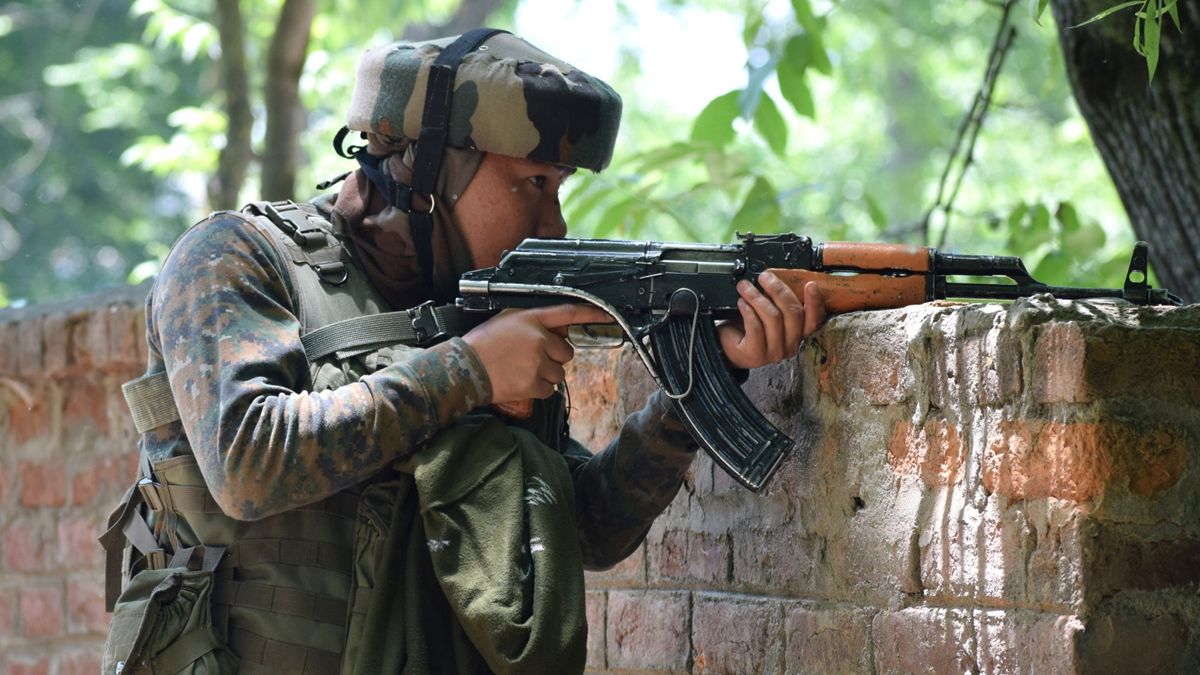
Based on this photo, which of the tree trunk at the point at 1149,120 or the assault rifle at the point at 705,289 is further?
the tree trunk at the point at 1149,120

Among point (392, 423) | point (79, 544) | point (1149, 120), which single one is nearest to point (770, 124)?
point (1149, 120)

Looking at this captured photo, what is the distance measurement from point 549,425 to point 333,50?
23.0 feet

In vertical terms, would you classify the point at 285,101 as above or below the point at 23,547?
above

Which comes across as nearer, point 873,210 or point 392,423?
point 392,423

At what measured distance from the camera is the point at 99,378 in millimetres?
4461

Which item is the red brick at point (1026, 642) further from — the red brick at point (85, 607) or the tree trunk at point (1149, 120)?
the red brick at point (85, 607)

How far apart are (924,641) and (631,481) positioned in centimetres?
60

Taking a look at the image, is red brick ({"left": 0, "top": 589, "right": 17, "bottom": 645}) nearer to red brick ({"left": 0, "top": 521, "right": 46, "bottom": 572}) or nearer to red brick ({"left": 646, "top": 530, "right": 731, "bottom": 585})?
red brick ({"left": 0, "top": 521, "right": 46, "bottom": 572})

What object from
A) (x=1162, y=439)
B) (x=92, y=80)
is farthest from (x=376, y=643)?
(x=92, y=80)

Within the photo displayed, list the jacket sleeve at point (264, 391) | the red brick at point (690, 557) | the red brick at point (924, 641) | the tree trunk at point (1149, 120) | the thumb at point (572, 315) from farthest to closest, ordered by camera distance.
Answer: the tree trunk at point (1149, 120), the red brick at point (690, 557), the thumb at point (572, 315), the jacket sleeve at point (264, 391), the red brick at point (924, 641)

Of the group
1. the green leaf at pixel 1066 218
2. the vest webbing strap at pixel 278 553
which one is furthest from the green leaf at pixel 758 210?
the vest webbing strap at pixel 278 553

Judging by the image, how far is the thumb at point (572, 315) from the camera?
2.38 m

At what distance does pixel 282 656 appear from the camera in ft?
7.50

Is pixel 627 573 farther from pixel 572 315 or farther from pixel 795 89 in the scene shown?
pixel 795 89
